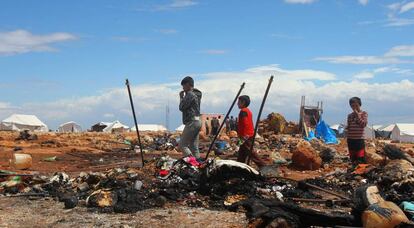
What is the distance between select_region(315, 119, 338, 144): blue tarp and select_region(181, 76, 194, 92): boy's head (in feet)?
57.6

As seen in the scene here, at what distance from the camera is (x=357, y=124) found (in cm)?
992

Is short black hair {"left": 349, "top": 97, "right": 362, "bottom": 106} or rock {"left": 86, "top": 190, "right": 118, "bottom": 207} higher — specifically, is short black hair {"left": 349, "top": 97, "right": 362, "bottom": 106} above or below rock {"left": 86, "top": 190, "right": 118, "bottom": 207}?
above

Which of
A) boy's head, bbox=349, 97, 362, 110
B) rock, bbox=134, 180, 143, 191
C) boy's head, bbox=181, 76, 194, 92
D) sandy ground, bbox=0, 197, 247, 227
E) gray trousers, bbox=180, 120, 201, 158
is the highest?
boy's head, bbox=181, 76, 194, 92

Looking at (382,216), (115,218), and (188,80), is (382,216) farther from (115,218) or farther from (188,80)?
(188,80)

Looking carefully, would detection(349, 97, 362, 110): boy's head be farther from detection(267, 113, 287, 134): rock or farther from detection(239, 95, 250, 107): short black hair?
detection(267, 113, 287, 134): rock

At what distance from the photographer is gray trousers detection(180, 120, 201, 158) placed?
964cm

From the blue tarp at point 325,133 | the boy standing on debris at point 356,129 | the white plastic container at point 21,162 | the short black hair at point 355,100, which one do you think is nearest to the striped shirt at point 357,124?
the boy standing on debris at point 356,129

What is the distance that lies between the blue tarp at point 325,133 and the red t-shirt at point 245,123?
16.5 meters

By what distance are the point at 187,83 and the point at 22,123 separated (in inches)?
2031

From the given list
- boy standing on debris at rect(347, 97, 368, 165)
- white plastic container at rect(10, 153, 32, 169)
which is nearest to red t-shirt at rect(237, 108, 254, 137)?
boy standing on debris at rect(347, 97, 368, 165)

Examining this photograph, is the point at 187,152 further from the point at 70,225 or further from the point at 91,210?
the point at 70,225

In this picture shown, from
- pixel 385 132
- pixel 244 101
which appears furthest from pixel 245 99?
pixel 385 132

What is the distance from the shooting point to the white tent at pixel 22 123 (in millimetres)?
55375

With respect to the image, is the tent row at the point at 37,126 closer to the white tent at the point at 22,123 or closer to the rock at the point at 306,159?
the white tent at the point at 22,123
